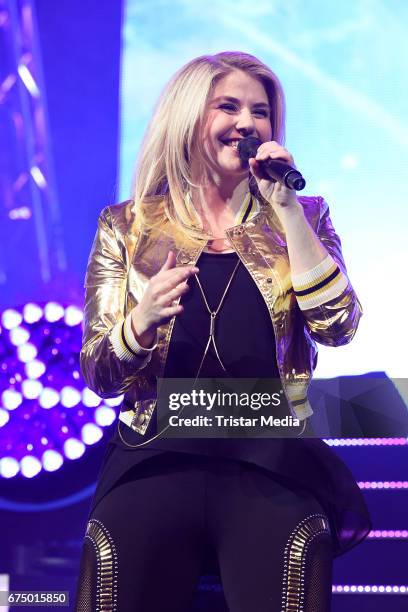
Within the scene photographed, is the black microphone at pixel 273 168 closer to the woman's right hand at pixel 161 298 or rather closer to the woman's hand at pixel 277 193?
the woman's hand at pixel 277 193

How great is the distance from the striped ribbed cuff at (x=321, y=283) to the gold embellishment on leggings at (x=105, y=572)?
46 cm

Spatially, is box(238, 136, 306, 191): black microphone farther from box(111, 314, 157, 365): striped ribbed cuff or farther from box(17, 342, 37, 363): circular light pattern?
box(17, 342, 37, 363): circular light pattern

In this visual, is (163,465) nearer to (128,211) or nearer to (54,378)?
(128,211)

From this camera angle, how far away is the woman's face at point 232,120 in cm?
145

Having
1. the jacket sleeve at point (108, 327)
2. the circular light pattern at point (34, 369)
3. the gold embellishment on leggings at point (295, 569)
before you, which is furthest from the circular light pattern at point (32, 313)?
the gold embellishment on leggings at point (295, 569)

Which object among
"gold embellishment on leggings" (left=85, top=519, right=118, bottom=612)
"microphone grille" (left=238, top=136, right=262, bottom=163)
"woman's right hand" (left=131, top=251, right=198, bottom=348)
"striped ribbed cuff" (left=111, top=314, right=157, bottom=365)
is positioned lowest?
"gold embellishment on leggings" (left=85, top=519, right=118, bottom=612)

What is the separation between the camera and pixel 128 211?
1.51 metres

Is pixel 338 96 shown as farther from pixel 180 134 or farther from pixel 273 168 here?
pixel 273 168

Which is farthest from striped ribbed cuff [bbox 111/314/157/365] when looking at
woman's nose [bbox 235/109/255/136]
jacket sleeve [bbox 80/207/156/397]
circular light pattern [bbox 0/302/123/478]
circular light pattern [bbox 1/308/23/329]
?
circular light pattern [bbox 1/308/23/329]

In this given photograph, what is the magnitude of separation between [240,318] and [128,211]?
0.30m

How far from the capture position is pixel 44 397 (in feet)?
6.34

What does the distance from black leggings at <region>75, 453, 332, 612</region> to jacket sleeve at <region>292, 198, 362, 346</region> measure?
0.80 ft

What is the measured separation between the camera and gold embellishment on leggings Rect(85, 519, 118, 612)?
48.3 inches

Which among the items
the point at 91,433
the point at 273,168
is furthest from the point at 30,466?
the point at 273,168
